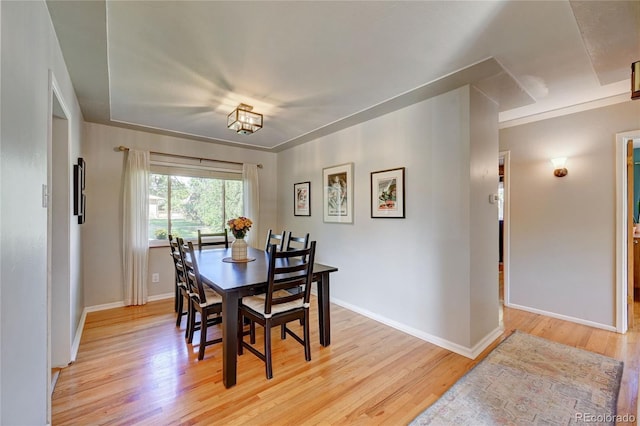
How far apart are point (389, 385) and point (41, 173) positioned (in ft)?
8.30

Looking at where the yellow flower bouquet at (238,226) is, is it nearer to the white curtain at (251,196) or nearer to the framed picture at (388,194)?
the framed picture at (388,194)

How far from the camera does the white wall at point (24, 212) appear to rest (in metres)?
0.99

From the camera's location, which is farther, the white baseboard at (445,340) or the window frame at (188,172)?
the window frame at (188,172)

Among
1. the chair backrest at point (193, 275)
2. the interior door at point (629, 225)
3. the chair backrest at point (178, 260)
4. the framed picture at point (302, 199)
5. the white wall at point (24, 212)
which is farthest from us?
the framed picture at point (302, 199)

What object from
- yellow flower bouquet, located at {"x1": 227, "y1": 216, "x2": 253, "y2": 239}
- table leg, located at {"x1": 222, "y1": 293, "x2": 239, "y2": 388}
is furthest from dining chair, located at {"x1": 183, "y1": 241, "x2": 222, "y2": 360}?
yellow flower bouquet, located at {"x1": 227, "y1": 216, "x2": 253, "y2": 239}

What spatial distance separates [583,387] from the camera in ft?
6.52

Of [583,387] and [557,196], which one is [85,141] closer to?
[583,387]

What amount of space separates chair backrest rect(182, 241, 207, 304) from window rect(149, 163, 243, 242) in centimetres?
196

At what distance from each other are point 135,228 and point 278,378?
9.47 feet

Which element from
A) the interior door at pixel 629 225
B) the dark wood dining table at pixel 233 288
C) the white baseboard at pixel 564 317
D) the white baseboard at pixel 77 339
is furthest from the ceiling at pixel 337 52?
the white baseboard at pixel 564 317

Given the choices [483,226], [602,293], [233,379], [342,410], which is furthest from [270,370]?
[602,293]

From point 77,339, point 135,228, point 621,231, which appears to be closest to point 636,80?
point 621,231

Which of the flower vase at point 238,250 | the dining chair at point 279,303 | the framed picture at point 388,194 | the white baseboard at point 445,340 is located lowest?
the white baseboard at point 445,340

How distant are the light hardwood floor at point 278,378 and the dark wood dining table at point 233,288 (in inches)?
6.5
